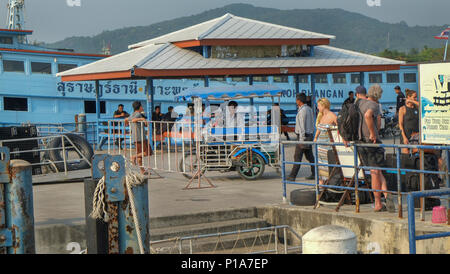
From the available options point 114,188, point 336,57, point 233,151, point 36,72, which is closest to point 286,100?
point 336,57

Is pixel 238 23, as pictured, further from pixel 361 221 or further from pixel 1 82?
pixel 361 221

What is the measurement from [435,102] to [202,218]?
3812 mm

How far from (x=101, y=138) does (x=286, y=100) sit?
1279cm

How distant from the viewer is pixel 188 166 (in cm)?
1505

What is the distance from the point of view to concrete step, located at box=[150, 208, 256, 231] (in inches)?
397

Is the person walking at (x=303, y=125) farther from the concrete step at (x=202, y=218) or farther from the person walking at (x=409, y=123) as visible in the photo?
the concrete step at (x=202, y=218)

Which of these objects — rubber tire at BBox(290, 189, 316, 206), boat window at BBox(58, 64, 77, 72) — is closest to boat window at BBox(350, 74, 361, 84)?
boat window at BBox(58, 64, 77, 72)

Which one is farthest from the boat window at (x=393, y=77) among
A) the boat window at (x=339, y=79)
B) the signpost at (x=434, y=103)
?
the signpost at (x=434, y=103)

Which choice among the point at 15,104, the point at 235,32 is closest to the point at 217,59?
the point at 235,32

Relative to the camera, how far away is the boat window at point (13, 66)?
27734 mm

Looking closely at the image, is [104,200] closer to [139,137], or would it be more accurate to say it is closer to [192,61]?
[139,137]

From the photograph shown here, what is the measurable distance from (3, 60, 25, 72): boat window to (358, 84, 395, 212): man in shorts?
20.7 metres

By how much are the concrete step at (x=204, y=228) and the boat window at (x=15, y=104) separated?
1922 cm
